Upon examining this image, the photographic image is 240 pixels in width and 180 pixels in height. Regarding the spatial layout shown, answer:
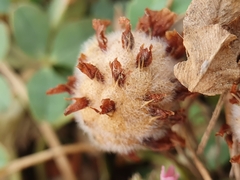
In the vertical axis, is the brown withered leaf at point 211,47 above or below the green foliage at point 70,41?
above

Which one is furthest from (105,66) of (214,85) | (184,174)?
(184,174)

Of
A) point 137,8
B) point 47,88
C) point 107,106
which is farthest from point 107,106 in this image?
point 47,88

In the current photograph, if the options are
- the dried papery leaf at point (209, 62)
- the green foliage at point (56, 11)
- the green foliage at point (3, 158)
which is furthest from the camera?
the green foliage at point (56, 11)

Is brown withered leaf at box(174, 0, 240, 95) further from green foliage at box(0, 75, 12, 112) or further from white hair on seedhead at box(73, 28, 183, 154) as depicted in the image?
green foliage at box(0, 75, 12, 112)

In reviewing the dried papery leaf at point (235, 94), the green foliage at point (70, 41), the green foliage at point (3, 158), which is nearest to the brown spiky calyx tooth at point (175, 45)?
the dried papery leaf at point (235, 94)

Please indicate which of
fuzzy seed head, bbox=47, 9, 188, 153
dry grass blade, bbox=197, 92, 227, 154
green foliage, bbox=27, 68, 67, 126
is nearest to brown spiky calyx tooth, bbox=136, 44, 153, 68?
fuzzy seed head, bbox=47, 9, 188, 153

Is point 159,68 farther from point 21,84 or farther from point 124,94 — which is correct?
point 21,84

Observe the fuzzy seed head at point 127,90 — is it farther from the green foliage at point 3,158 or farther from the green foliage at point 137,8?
the green foliage at point 3,158
